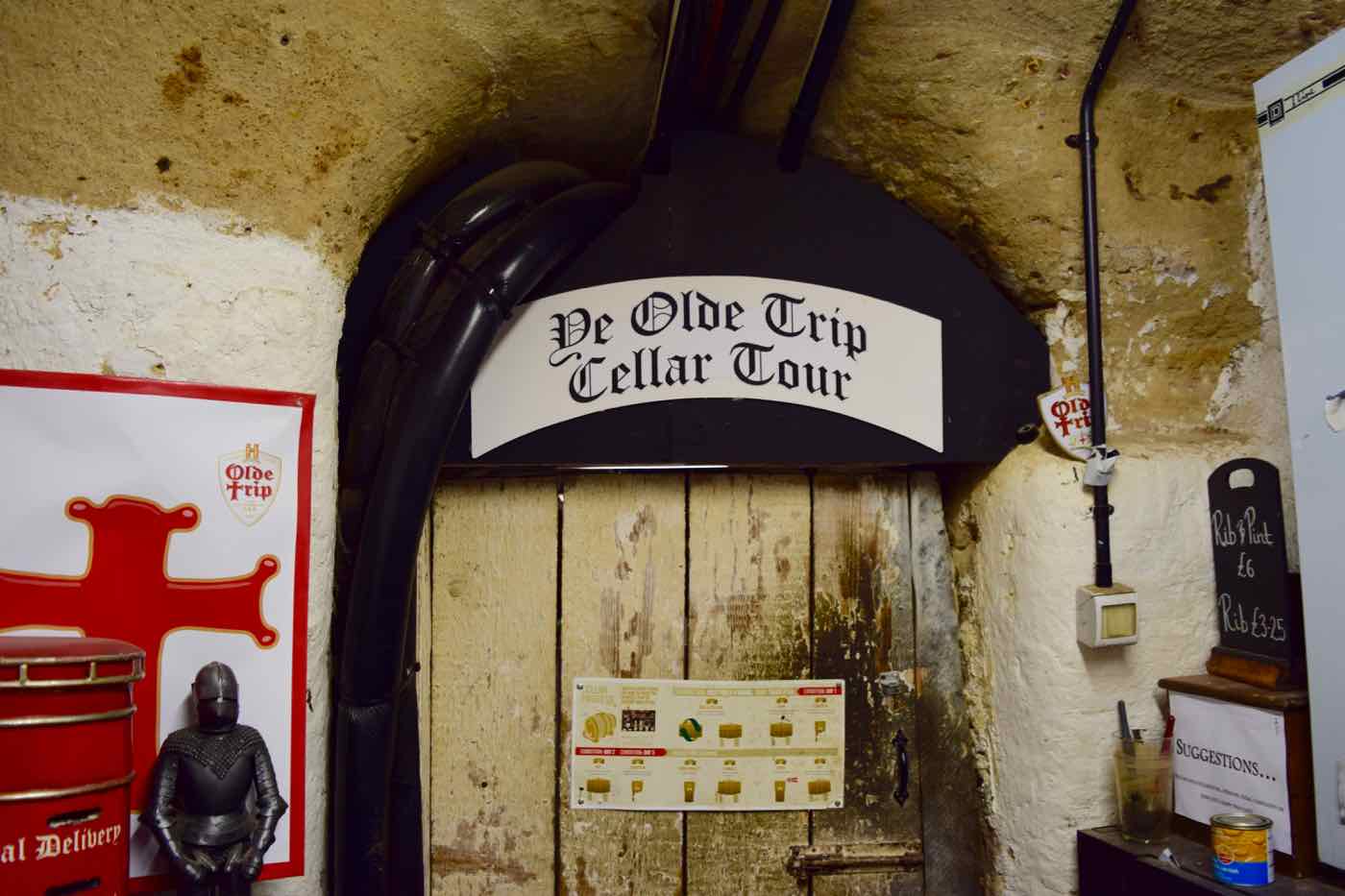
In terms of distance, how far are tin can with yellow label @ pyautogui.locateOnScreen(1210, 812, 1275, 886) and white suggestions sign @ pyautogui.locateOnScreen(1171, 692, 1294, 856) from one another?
76mm

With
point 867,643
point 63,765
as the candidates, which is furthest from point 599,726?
point 63,765

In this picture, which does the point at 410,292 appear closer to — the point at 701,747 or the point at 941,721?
the point at 701,747

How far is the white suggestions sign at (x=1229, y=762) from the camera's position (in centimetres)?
177

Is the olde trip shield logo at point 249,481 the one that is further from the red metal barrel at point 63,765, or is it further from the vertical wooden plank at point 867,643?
the vertical wooden plank at point 867,643

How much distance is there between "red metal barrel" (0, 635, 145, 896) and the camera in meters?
1.17

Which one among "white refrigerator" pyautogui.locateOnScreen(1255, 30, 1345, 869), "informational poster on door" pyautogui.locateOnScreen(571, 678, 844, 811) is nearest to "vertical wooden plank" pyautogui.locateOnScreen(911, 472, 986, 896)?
"informational poster on door" pyautogui.locateOnScreen(571, 678, 844, 811)

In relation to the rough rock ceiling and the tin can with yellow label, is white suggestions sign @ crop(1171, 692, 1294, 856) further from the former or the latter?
the rough rock ceiling

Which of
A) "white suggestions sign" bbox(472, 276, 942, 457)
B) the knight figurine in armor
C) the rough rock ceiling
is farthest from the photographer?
"white suggestions sign" bbox(472, 276, 942, 457)

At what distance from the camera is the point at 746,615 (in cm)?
210

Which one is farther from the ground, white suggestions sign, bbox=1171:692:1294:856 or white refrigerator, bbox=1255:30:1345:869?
white refrigerator, bbox=1255:30:1345:869

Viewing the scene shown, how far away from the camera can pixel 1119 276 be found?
2.03 meters

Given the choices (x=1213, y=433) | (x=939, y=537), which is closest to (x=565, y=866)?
(x=939, y=537)

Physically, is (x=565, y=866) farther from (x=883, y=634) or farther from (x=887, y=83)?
(x=887, y=83)

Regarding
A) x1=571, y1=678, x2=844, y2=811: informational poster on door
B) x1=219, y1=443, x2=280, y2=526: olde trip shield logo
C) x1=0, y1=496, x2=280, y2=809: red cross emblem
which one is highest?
x1=219, y1=443, x2=280, y2=526: olde trip shield logo
